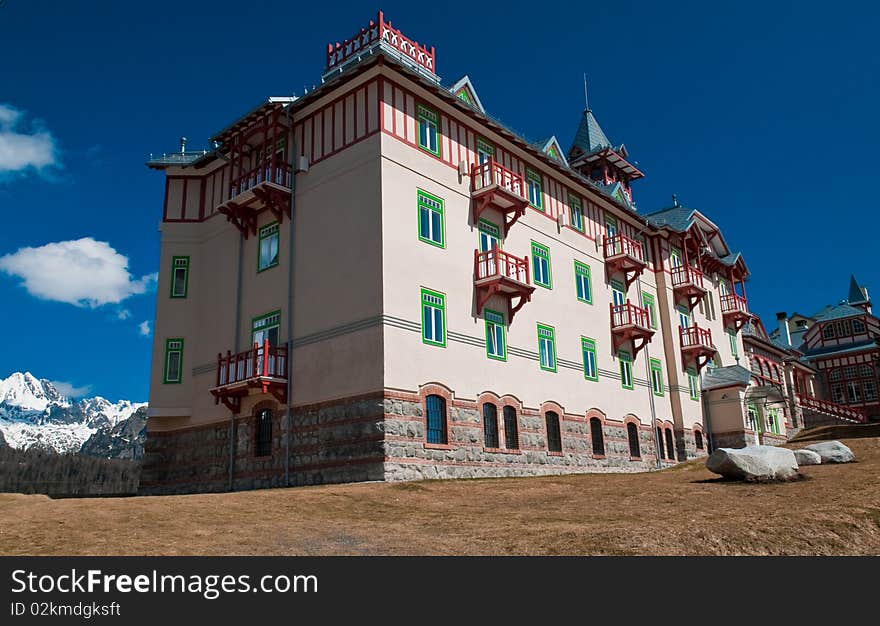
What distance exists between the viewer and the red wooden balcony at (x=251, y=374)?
1038 inches

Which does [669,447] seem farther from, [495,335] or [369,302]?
[369,302]

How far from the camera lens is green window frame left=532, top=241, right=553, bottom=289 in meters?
32.6

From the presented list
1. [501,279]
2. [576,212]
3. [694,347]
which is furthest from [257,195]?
[694,347]

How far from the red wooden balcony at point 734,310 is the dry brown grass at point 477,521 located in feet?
98.4

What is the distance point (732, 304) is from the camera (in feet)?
165

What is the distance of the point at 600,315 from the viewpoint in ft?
120

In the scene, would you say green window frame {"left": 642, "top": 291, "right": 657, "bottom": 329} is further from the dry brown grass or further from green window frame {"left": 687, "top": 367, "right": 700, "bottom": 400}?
the dry brown grass

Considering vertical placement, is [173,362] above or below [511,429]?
above

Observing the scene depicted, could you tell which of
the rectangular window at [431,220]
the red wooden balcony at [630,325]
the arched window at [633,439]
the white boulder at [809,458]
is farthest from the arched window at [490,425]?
the red wooden balcony at [630,325]

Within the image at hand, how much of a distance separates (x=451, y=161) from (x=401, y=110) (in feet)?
10.2

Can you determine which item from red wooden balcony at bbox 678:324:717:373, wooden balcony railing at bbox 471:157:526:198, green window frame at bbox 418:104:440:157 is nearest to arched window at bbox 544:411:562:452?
wooden balcony railing at bbox 471:157:526:198

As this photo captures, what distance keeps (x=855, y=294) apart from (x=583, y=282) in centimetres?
6116

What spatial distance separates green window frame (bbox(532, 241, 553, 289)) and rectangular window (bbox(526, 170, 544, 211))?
204cm
